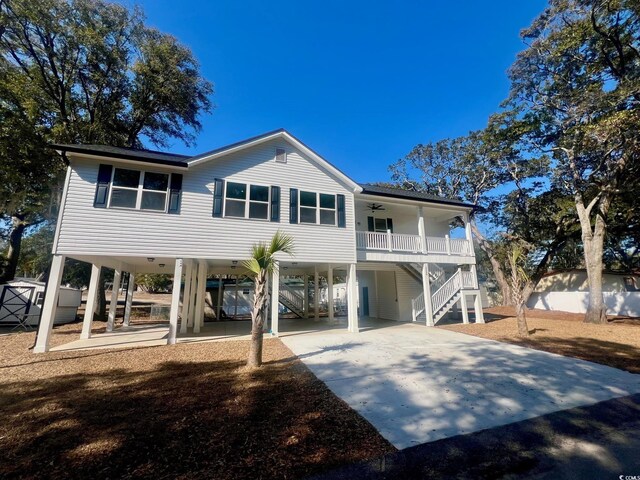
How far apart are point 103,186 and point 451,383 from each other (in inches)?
460

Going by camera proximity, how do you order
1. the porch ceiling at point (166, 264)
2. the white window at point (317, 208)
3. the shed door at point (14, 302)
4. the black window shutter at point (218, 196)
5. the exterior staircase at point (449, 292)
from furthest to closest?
the shed door at point (14, 302) < the exterior staircase at point (449, 292) < the white window at point (317, 208) < the black window shutter at point (218, 196) < the porch ceiling at point (166, 264)

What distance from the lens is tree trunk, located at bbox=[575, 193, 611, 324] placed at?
14320mm

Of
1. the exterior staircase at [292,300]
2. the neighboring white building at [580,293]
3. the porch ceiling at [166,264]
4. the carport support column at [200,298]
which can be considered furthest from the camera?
the exterior staircase at [292,300]

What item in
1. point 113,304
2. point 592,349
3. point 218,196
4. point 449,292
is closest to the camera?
point 592,349

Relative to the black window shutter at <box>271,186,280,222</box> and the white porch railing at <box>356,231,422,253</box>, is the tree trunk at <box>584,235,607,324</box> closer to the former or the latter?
the white porch railing at <box>356,231,422,253</box>

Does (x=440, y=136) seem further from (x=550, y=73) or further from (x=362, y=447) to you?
(x=362, y=447)

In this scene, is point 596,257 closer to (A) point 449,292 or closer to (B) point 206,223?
(A) point 449,292

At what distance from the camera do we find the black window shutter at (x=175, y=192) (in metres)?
10.2

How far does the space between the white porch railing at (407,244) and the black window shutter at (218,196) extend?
617cm

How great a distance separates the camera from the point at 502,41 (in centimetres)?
1795

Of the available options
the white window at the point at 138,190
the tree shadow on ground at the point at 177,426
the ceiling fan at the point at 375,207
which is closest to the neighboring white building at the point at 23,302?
the white window at the point at 138,190

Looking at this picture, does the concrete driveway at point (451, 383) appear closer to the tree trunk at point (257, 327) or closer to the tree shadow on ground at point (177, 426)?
the tree shadow on ground at point (177, 426)

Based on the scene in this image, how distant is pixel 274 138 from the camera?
1226 centimetres

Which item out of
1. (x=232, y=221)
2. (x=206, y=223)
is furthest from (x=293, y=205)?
(x=206, y=223)
